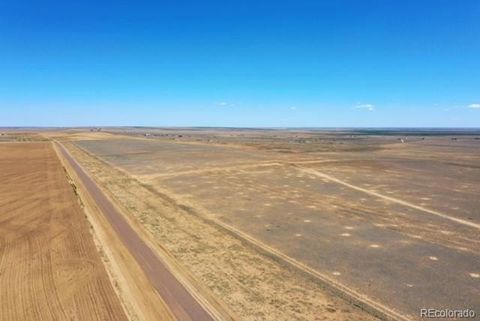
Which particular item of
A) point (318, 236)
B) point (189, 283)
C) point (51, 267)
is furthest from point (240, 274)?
point (51, 267)

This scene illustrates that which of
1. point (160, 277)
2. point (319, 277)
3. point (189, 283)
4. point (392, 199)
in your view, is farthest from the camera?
point (392, 199)

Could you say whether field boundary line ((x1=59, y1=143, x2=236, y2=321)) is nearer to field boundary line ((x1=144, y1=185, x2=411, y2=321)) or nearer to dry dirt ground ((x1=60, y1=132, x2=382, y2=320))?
dry dirt ground ((x1=60, y1=132, x2=382, y2=320))

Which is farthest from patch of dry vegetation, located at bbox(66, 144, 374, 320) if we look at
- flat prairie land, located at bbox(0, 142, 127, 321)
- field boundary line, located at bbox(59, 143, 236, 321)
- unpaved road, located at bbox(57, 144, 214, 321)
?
flat prairie land, located at bbox(0, 142, 127, 321)

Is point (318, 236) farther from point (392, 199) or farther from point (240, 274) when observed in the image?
point (392, 199)

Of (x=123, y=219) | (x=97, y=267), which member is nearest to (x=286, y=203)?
(x=123, y=219)

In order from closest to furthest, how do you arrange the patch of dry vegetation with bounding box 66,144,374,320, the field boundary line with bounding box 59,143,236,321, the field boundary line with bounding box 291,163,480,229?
the field boundary line with bounding box 59,143,236,321
the patch of dry vegetation with bounding box 66,144,374,320
the field boundary line with bounding box 291,163,480,229

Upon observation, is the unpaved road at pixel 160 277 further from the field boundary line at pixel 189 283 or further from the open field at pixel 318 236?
the open field at pixel 318 236
